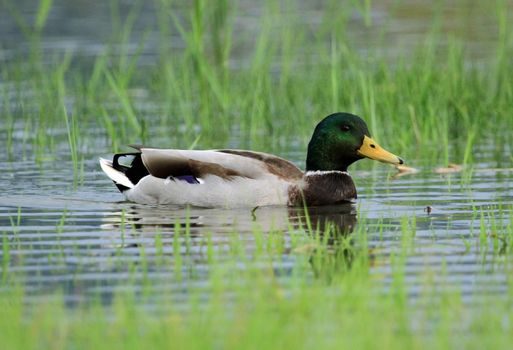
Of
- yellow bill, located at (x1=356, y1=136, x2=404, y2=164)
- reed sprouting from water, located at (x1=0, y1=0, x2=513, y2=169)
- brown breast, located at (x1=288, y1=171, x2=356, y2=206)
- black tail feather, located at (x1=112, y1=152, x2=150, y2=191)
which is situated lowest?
brown breast, located at (x1=288, y1=171, x2=356, y2=206)

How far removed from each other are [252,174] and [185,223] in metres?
0.88

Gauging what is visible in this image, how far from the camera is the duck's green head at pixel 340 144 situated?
34.4 ft

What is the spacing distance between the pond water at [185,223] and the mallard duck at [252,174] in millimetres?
148

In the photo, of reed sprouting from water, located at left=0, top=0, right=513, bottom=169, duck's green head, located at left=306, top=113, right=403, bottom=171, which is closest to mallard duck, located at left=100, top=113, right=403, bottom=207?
duck's green head, located at left=306, top=113, right=403, bottom=171

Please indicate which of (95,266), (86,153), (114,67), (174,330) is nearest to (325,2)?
(114,67)

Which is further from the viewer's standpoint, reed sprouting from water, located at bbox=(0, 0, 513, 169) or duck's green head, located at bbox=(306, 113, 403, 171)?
reed sprouting from water, located at bbox=(0, 0, 513, 169)

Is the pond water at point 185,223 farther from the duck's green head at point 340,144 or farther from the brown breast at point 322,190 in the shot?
the duck's green head at point 340,144

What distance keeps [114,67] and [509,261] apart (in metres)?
10.5

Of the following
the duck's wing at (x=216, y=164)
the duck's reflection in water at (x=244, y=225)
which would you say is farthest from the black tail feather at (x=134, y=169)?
the duck's reflection in water at (x=244, y=225)

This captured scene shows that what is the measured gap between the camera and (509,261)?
24.3 ft

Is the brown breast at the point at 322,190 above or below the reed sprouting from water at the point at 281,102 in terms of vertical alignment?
below

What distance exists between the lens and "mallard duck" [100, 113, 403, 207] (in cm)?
1014

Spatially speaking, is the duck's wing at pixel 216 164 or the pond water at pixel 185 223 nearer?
the pond water at pixel 185 223

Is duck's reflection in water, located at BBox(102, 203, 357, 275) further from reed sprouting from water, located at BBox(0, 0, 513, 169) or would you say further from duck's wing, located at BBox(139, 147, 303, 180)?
reed sprouting from water, located at BBox(0, 0, 513, 169)
